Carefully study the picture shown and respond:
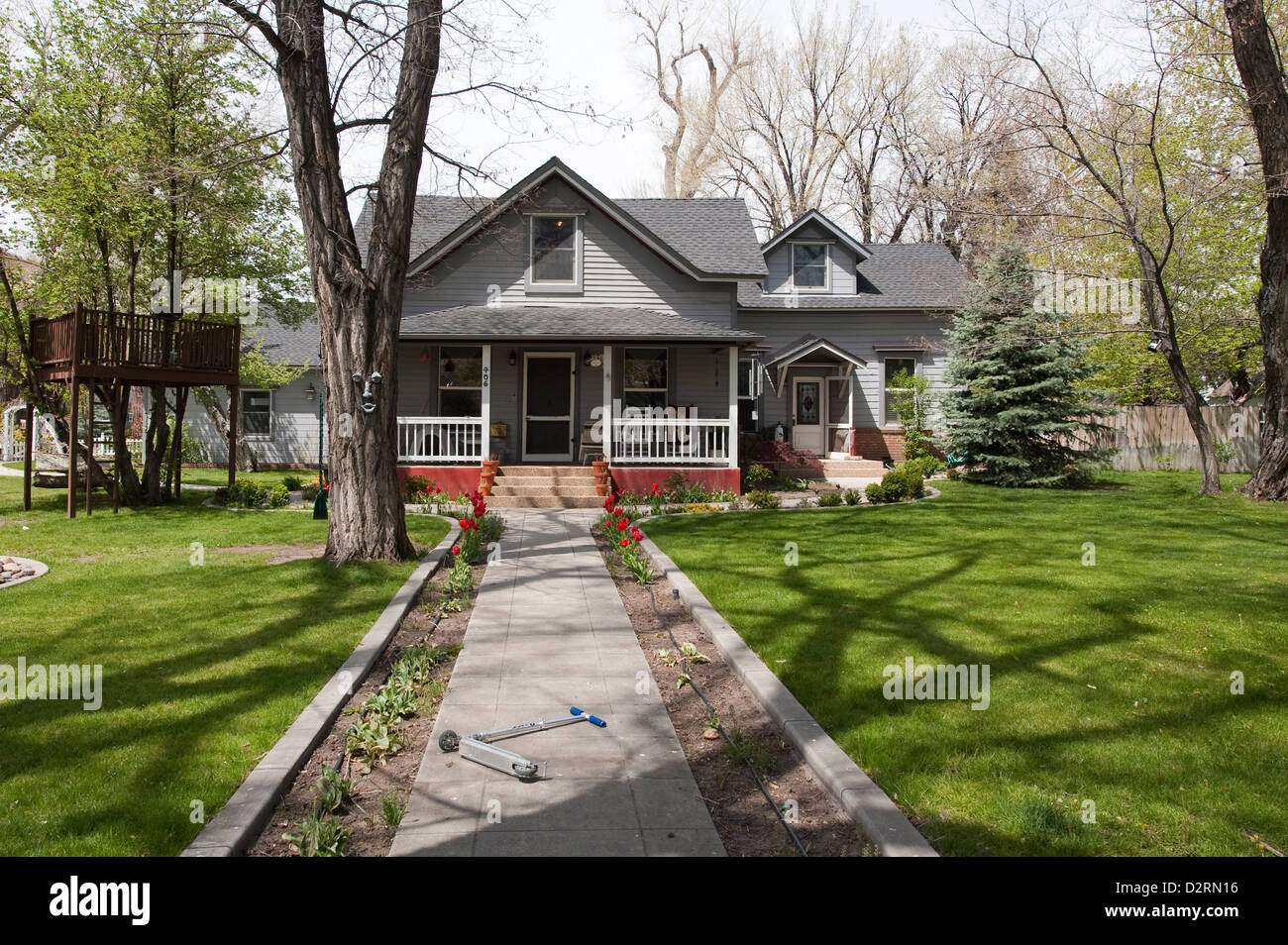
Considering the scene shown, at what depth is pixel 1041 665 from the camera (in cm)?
580

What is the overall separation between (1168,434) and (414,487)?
2065cm

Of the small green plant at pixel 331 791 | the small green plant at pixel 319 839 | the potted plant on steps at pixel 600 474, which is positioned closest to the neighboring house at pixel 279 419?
the potted plant on steps at pixel 600 474

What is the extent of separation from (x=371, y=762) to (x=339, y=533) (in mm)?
5377

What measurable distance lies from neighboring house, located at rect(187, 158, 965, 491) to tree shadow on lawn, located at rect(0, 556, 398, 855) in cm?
1025

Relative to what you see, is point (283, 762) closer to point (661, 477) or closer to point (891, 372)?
point (661, 477)

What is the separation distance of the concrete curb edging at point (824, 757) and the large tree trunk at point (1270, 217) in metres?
13.0

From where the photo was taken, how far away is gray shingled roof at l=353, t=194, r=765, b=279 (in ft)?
64.6

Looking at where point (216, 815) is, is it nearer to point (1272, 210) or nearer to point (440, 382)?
point (440, 382)

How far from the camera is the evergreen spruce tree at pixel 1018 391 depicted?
19062mm

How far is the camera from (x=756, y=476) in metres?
17.8

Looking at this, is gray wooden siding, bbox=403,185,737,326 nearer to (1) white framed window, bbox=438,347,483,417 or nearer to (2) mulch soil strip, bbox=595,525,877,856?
(1) white framed window, bbox=438,347,483,417

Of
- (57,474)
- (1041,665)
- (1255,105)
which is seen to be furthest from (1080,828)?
(57,474)

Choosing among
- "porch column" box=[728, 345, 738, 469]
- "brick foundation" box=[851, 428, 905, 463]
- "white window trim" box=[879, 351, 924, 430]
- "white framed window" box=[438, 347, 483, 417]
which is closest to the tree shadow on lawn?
"porch column" box=[728, 345, 738, 469]

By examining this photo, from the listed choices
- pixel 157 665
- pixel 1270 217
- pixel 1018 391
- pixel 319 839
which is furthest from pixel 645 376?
pixel 319 839
